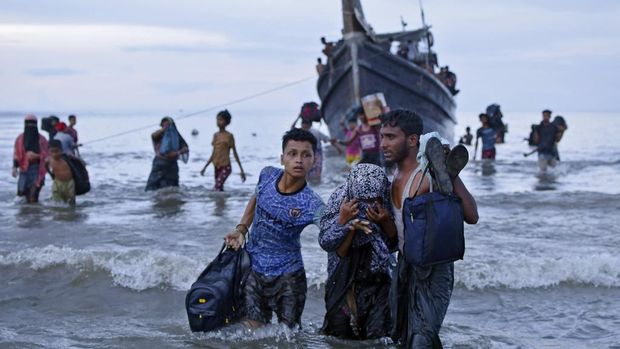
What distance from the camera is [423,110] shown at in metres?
24.4

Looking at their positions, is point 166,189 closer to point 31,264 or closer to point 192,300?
point 31,264

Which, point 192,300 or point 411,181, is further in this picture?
point 192,300

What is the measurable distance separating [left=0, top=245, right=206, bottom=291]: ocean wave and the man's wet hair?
10.8ft

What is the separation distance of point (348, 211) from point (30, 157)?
8.80 m

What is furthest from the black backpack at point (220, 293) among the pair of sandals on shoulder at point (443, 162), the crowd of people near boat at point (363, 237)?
the pair of sandals on shoulder at point (443, 162)

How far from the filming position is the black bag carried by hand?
385 centimetres

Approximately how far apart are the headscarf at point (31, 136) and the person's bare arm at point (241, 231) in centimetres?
786

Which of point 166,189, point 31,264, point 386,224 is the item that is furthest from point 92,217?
point 386,224

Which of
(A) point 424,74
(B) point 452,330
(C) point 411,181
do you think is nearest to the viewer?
(C) point 411,181

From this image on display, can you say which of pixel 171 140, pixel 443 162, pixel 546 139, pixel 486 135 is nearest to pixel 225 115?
pixel 171 140

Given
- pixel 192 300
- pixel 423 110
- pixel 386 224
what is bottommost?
pixel 192 300

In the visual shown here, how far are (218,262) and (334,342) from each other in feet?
2.73

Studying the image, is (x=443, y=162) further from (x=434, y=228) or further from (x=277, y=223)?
(x=277, y=223)

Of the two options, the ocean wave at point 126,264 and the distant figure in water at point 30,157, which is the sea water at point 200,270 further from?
the distant figure in water at point 30,157
